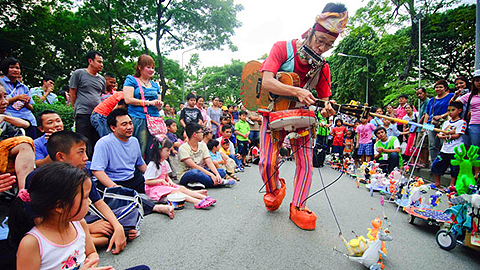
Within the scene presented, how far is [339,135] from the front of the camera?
342 inches

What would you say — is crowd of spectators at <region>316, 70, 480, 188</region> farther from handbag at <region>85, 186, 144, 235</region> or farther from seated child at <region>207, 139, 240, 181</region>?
handbag at <region>85, 186, 144, 235</region>

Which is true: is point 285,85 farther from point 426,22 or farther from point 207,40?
point 426,22

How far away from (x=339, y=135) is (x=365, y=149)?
1448 mm

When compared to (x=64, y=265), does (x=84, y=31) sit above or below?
above

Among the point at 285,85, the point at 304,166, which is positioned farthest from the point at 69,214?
the point at 304,166

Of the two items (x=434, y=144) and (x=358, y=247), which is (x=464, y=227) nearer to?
(x=358, y=247)

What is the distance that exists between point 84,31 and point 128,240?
54.3ft

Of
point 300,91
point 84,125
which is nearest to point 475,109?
point 300,91

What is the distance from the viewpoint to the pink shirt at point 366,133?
7.25m

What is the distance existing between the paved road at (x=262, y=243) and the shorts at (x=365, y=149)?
4337 mm

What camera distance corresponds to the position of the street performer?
2354 millimetres

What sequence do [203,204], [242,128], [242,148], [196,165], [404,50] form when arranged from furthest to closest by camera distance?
[404,50]
[242,128]
[242,148]
[196,165]
[203,204]

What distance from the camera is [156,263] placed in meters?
1.85

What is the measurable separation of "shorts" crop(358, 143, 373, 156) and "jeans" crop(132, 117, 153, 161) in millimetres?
5981
